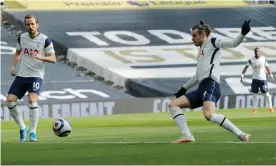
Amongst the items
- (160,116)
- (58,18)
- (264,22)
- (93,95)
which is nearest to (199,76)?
(160,116)

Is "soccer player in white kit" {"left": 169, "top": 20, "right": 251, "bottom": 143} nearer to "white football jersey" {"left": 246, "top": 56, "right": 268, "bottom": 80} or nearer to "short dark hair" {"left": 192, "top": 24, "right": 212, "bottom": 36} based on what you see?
"short dark hair" {"left": 192, "top": 24, "right": 212, "bottom": 36}

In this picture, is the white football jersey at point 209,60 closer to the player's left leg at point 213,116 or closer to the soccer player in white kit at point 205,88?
the soccer player in white kit at point 205,88

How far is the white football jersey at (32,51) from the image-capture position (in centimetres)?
1598

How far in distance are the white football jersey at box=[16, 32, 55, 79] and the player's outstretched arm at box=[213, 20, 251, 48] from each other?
3377 mm

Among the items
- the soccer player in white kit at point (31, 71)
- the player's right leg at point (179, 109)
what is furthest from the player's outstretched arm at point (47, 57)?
the player's right leg at point (179, 109)

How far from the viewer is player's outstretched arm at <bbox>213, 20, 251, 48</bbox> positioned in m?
13.4

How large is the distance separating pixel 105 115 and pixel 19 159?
22.2m

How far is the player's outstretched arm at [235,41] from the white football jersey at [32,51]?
3377mm

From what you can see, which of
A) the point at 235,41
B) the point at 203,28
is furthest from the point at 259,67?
the point at 235,41

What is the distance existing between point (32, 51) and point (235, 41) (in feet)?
13.5

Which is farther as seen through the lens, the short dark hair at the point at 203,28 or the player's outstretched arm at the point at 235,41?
the short dark hair at the point at 203,28

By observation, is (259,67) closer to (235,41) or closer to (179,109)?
(179,109)

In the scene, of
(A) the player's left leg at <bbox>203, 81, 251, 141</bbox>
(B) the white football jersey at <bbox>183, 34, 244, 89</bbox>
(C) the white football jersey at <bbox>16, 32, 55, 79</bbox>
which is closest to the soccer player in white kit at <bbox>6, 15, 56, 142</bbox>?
(C) the white football jersey at <bbox>16, 32, 55, 79</bbox>

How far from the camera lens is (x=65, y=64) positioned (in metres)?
39.8
